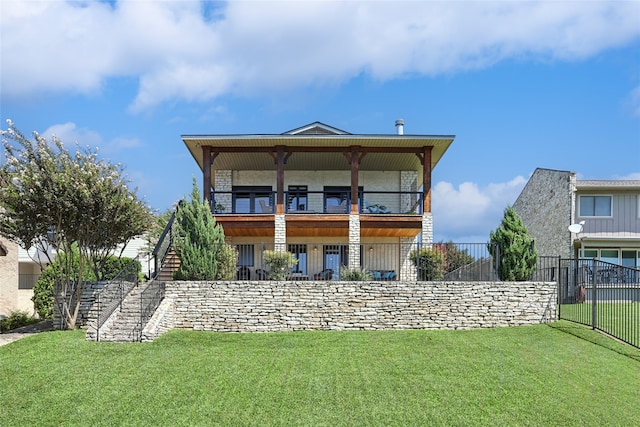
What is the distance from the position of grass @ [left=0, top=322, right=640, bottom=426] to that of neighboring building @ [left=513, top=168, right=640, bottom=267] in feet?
39.2

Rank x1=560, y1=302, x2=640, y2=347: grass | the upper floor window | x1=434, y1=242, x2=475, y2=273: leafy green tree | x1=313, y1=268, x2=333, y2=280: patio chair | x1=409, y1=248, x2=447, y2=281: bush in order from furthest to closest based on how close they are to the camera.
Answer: the upper floor window < x1=313, y1=268, x2=333, y2=280: patio chair < x1=434, y1=242, x2=475, y2=273: leafy green tree < x1=409, y1=248, x2=447, y2=281: bush < x1=560, y1=302, x2=640, y2=347: grass

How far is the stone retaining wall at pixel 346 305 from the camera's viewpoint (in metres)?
16.0

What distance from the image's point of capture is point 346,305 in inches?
632

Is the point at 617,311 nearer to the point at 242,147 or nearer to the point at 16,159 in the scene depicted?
the point at 242,147

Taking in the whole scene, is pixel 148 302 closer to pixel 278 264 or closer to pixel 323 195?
pixel 278 264

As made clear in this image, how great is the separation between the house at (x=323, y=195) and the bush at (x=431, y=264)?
0.69 meters

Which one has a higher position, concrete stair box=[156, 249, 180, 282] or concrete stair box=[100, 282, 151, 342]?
concrete stair box=[156, 249, 180, 282]

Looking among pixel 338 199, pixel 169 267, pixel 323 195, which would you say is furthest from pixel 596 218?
pixel 169 267

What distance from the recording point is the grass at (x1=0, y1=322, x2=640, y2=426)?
9.34 m

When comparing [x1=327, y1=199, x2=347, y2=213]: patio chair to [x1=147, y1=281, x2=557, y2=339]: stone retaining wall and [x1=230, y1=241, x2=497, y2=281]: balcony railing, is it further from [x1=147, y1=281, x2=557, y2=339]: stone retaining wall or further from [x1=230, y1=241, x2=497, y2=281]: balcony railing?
[x1=147, y1=281, x2=557, y2=339]: stone retaining wall

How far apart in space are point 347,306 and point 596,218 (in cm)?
1559

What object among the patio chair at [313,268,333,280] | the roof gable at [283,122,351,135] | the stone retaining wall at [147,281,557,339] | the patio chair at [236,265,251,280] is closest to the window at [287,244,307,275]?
the patio chair at [313,268,333,280]

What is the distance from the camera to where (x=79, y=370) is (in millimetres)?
11555

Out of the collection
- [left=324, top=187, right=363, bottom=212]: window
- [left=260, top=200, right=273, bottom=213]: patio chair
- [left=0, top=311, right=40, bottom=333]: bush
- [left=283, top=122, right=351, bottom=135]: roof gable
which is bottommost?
[left=0, top=311, right=40, bottom=333]: bush
